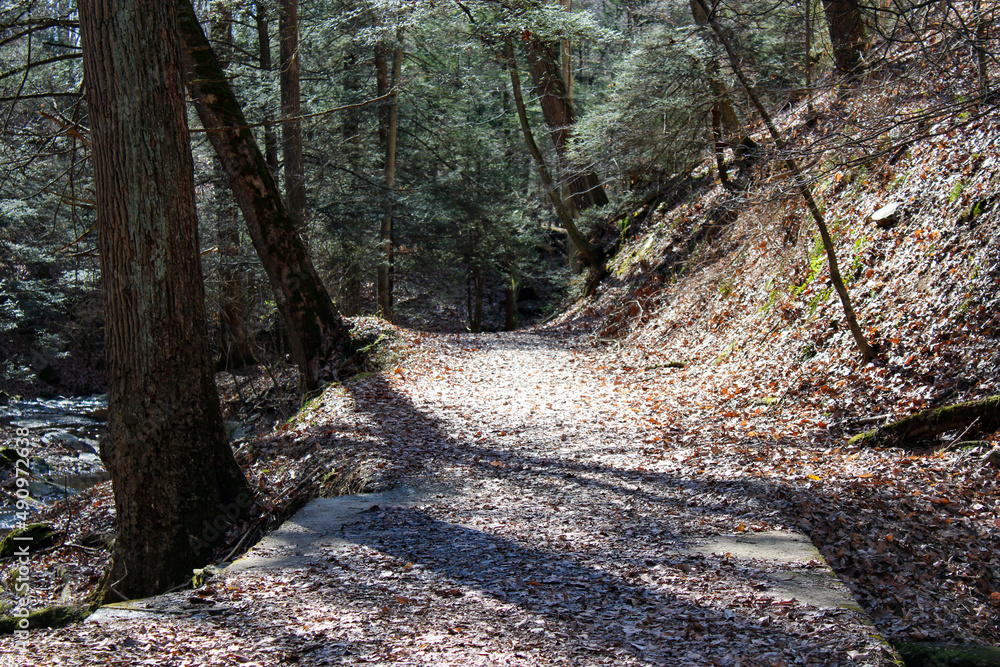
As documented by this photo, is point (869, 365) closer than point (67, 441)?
Yes

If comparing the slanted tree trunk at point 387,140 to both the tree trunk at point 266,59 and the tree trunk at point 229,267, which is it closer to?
the tree trunk at point 266,59

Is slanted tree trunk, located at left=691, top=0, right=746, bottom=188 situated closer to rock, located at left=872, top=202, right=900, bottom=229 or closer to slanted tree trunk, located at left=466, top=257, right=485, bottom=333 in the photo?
rock, located at left=872, top=202, right=900, bottom=229

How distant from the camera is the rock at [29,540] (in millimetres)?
6590

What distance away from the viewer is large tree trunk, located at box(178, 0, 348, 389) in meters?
8.34

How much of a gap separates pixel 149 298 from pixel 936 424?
6357 mm

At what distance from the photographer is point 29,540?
6641 mm

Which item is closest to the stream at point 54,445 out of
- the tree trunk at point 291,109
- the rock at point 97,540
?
the rock at point 97,540

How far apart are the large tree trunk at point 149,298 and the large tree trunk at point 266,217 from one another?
121 inches

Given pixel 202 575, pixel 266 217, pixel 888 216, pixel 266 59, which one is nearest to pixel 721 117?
pixel 888 216

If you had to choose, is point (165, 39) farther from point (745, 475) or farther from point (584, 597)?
point (745, 475)

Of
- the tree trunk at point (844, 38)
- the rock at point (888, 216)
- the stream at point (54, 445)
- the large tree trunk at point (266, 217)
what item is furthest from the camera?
the stream at point (54, 445)

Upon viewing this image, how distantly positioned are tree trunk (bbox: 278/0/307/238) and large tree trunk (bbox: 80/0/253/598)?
8416 millimetres

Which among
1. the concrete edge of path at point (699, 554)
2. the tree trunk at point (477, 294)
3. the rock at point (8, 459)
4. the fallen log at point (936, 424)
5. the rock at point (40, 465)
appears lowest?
the rock at point (40, 465)

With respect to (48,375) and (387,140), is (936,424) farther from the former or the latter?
(48,375)
